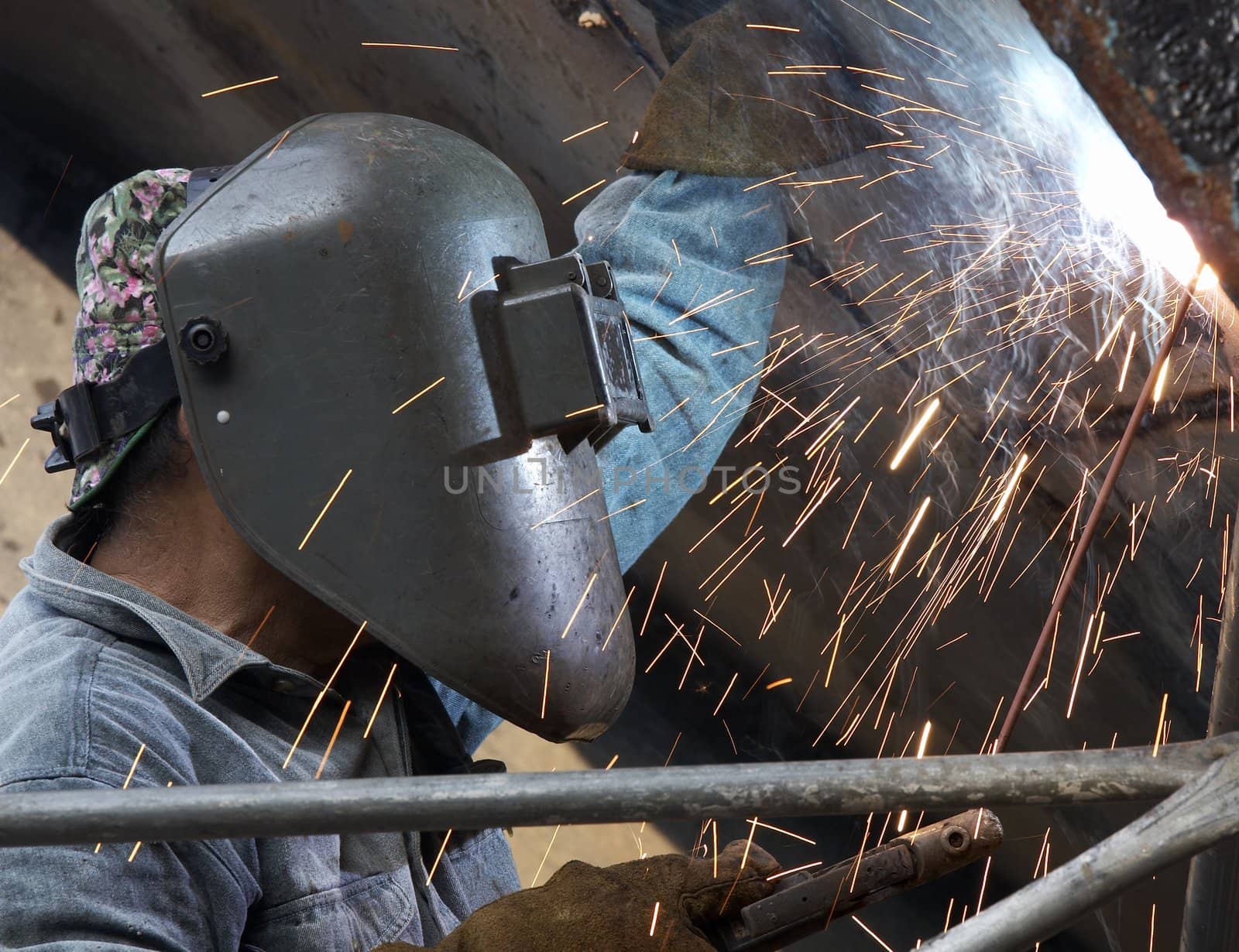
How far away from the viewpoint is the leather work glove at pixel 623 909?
1174 mm

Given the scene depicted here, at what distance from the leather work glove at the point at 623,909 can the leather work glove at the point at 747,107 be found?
3.08ft

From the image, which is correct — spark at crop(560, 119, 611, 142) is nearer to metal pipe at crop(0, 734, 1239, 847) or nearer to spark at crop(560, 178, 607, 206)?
spark at crop(560, 178, 607, 206)

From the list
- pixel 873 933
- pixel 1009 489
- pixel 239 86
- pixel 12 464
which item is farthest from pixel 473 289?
pixel 12 464

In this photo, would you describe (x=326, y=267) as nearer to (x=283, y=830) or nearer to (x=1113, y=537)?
(x=283, y=830)

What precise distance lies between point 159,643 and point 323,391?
37 centimetres

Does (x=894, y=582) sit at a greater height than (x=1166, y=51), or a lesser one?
lesser

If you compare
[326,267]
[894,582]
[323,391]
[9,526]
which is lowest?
[9,526]

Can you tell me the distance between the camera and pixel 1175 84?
69 centimetres

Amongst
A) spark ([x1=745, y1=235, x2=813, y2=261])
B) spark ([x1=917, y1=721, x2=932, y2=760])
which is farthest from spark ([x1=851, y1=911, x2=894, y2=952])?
spark ([x1=745, y1=235, x2=813, y2=261])

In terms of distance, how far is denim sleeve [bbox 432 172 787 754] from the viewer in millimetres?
1727

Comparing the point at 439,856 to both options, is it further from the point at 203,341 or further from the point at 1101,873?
the point at 1101,873

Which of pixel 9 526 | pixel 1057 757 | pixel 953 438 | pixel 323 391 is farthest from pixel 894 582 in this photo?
pixel 9 526

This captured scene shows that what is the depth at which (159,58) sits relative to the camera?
7.59 feet

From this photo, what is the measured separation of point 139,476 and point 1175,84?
3.95 feet
